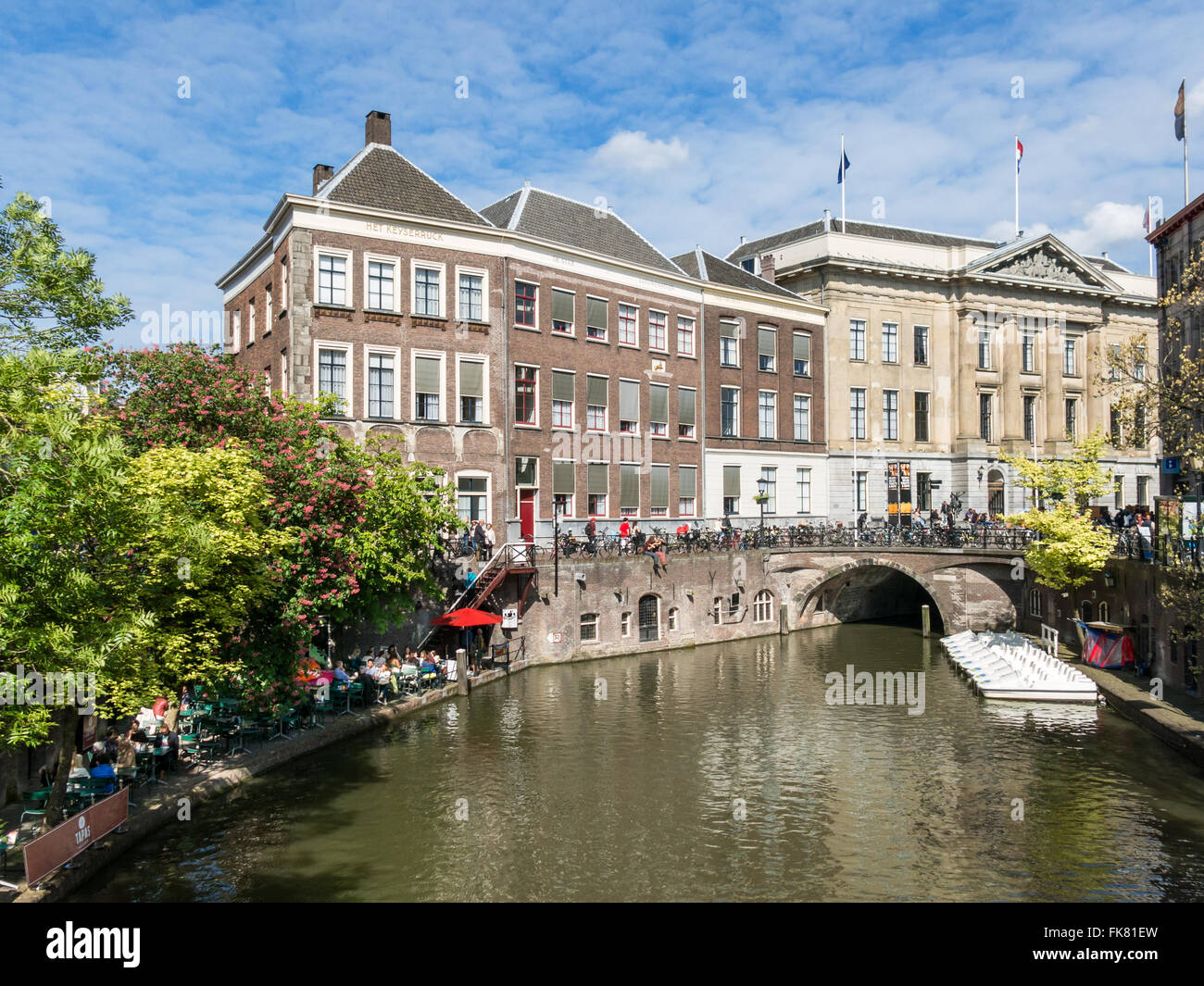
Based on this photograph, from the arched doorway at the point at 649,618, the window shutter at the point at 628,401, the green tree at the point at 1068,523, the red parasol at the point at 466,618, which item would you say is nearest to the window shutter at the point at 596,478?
the window shutter at the point at 628,401

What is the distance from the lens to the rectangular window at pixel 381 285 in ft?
120

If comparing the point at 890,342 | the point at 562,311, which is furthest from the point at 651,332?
the point at 890,342

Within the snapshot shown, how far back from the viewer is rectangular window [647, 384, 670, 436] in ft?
152

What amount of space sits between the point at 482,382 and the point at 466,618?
37.1 ft

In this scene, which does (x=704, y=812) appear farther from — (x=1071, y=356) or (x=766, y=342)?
(x=1071, y=356)

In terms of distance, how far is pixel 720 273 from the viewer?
51875mm

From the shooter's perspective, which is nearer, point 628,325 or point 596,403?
point 596,403

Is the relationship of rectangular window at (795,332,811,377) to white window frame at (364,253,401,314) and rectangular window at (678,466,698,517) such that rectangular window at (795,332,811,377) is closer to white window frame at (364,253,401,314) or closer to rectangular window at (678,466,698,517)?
rectangular window at (678,466,698,517)

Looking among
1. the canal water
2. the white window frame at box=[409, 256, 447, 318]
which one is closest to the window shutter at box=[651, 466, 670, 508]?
the white window frame at box=[409, 256, 447, 318]

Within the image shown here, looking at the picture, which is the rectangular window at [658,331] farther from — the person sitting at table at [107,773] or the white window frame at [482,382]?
the person sitting at table at [107,773]

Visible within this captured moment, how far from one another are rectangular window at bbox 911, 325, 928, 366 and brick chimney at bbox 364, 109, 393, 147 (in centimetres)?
3542

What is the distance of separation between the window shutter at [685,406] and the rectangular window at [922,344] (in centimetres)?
1843
